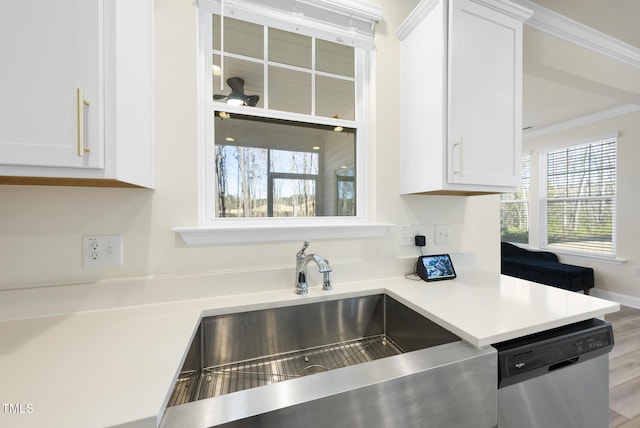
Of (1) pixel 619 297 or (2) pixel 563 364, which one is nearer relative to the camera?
(2) pixel 563 364

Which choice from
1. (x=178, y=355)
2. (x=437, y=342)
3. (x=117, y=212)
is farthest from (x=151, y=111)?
(x=437, y=342)

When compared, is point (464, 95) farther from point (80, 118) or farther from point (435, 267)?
point (80, 118)

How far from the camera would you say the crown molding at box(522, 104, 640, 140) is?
3.34m

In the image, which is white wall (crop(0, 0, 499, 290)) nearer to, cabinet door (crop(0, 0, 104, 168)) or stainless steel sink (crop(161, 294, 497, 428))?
stainless steel sink (crop(161, 294, 497, 428))

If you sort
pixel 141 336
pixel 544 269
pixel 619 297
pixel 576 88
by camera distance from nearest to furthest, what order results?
pixel 141 336 < pixel 576 88 < pixel 619 297 < pixel 544 269

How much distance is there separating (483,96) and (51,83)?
1.67 metres

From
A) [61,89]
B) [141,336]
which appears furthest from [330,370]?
[61,89]

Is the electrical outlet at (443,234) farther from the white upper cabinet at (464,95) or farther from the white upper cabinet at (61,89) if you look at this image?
the white upper cabinet at (61,89)

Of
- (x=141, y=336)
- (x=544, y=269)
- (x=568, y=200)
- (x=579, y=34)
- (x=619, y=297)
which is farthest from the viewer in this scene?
(x=568, y=200)

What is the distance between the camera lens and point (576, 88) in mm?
2469

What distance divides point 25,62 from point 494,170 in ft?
5.92

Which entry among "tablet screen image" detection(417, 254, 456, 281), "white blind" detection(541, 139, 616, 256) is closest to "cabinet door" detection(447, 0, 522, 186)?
"tablet screen image" detection(417, 254, 456, 281)

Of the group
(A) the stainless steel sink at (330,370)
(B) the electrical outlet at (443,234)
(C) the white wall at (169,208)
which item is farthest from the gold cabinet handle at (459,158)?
(A) the stainless steel sink at (330,370)

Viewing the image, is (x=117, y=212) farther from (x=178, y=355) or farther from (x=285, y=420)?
(x=285, y=420)
